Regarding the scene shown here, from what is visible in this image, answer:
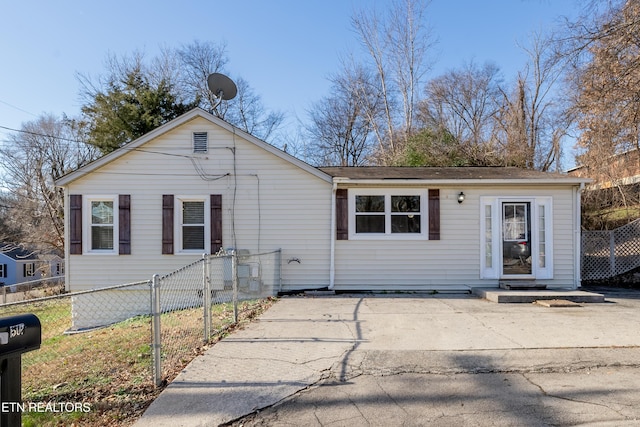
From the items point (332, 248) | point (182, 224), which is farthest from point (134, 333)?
point (332, 248)

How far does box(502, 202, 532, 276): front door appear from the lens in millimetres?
9109

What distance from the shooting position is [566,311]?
687 centimetres

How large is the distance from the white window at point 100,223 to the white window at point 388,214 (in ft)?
19.2

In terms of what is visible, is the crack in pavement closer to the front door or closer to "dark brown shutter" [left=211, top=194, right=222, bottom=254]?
the front door

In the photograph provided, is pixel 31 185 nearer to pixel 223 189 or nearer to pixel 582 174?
pixel 223 189

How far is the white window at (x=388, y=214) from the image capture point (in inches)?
363

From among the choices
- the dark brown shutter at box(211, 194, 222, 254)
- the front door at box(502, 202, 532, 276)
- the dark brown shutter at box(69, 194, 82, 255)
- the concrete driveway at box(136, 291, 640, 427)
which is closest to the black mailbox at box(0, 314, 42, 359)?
the concrete driveway at box(136, 291, 640, 427)

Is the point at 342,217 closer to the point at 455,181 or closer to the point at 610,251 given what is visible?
the point at 455,181

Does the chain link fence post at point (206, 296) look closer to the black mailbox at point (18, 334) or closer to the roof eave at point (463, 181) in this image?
the black mailbox at point (18, 334)

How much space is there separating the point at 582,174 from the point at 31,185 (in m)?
31.8

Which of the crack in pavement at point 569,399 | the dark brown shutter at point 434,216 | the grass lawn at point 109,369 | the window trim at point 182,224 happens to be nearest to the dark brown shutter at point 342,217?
the dark brown shutter at point 434,216

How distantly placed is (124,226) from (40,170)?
21745mm

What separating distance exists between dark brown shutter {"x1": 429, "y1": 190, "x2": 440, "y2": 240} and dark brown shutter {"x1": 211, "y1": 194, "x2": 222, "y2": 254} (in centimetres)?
512

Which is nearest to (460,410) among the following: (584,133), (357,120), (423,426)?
(423,426)
